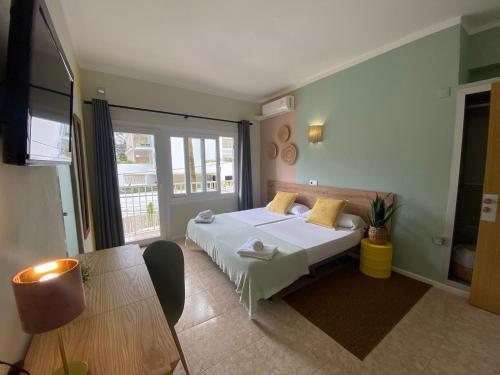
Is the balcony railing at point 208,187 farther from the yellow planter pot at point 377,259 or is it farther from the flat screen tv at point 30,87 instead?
the flat screen tv at point 30,87

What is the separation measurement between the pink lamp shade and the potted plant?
9.01 feet

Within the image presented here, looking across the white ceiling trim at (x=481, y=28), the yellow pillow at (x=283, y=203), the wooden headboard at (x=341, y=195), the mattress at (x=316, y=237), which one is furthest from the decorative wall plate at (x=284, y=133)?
the white ceiling trim at (x=481, y=28)

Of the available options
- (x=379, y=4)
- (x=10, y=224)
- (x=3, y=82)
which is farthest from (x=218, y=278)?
(x=379, y=4)

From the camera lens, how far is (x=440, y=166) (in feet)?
7.16

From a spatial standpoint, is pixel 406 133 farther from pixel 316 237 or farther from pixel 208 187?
pixel 208 187

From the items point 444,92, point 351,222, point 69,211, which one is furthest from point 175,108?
point 444,92

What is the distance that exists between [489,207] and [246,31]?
2.90m

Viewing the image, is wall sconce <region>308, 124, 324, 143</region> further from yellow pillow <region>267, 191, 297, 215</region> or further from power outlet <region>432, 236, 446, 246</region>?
power outlet <region>432, 236, 446, 246</region>

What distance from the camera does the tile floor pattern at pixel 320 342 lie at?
1.42 metres

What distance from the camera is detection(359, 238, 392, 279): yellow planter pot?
7.89 feet

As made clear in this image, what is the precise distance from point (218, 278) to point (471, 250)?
9.12ft

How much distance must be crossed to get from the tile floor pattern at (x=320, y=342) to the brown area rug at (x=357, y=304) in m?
0.06

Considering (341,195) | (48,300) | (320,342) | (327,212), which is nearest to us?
(48,300)

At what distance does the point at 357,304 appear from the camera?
2021 millimetres
